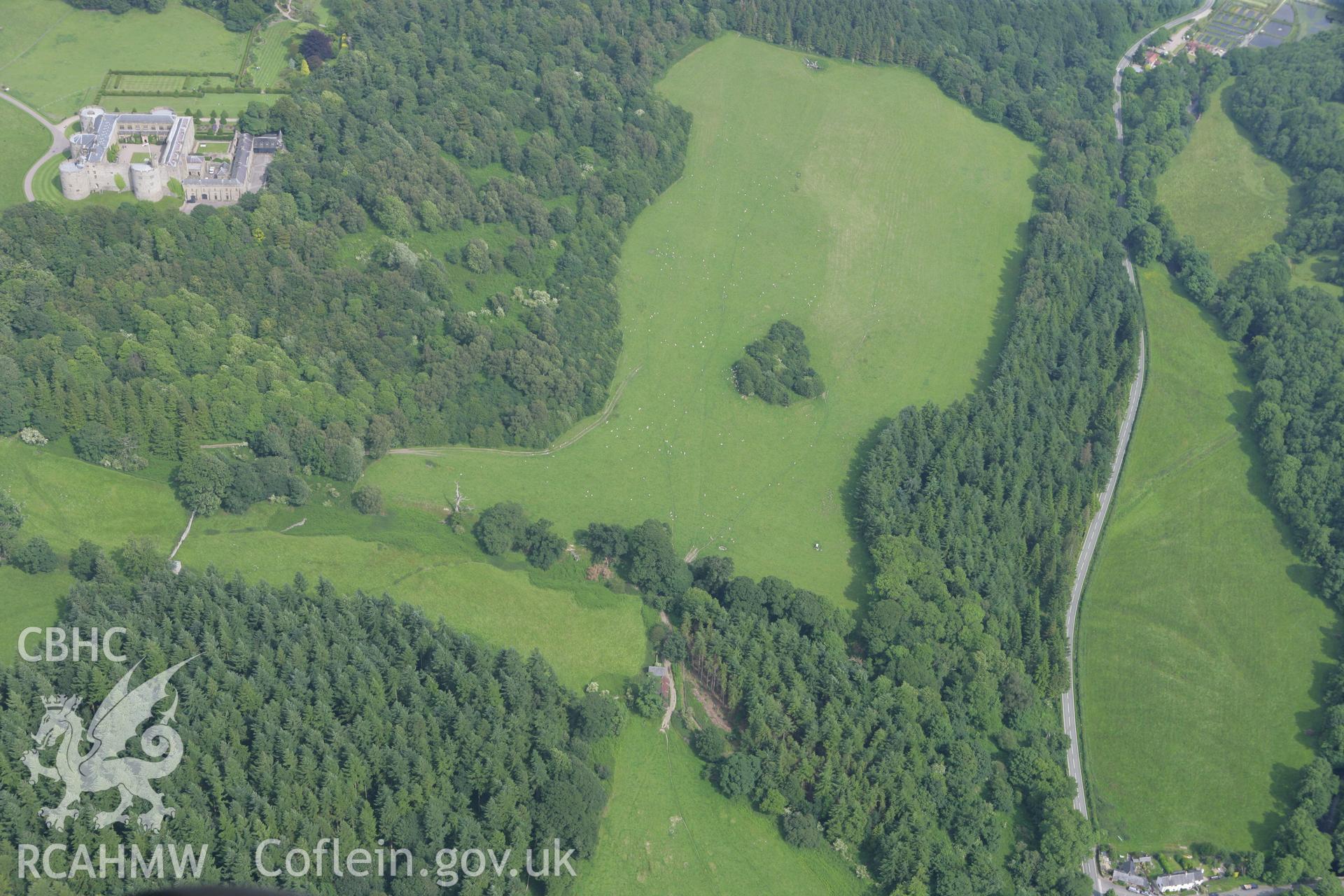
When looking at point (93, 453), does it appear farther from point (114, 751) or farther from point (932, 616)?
point (932, 616)

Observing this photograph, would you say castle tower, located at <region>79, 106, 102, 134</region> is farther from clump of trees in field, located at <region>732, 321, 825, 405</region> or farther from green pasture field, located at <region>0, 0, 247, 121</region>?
clump of trees in field, located at <region>732, 321, 825, 405</region>

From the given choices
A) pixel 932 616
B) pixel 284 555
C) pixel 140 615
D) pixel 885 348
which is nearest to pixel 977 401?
pixel 885 348

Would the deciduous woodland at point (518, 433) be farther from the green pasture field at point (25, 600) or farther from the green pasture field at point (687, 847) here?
the green pasture field at point (25, 600)

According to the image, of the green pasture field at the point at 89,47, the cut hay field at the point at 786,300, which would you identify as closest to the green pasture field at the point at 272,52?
the green pasture field at the point at 89,47

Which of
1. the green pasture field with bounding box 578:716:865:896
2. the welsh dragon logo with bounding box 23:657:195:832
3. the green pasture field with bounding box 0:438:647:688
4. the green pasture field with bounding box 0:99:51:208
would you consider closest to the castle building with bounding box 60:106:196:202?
the green pasture field with bounding box 0:99:51:208
